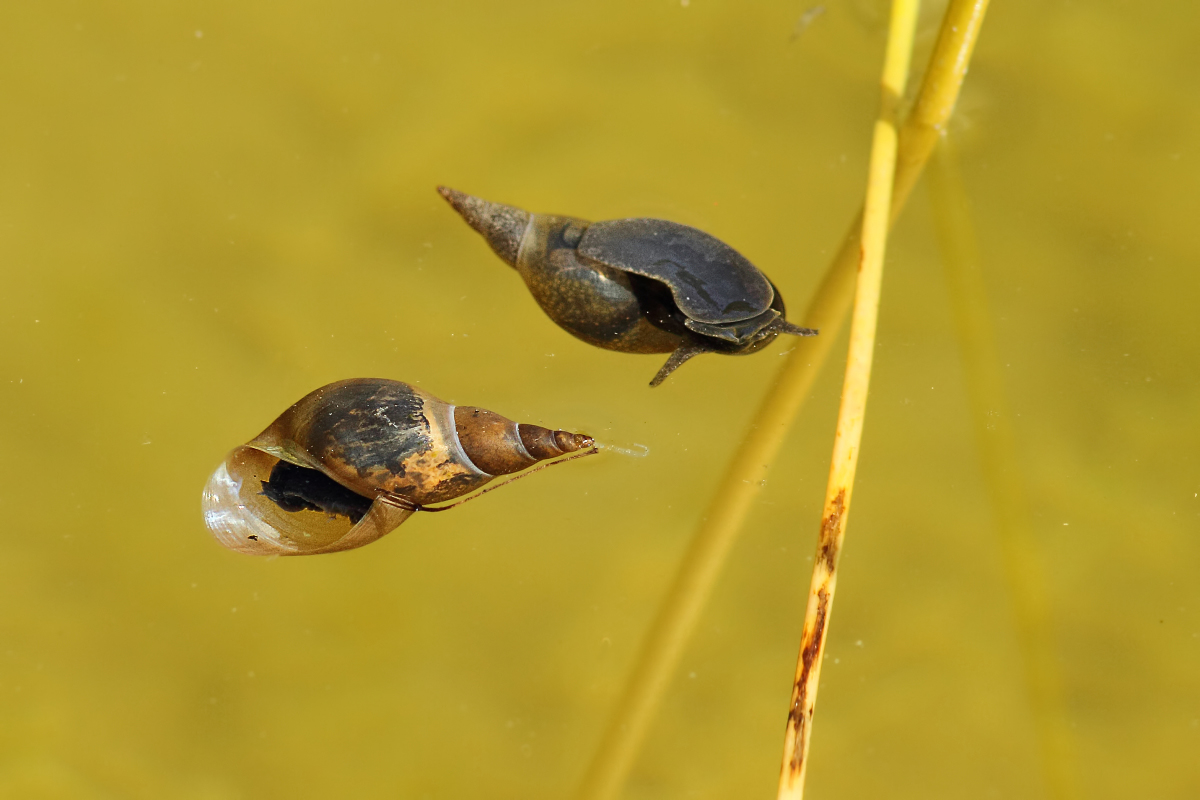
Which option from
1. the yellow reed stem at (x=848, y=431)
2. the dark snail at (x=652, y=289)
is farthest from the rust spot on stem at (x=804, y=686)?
the dark snail at (x=652, y=289)

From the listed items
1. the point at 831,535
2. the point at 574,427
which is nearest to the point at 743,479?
the point at 574,427

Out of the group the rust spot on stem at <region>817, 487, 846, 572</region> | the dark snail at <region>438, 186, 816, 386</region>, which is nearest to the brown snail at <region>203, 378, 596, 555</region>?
the dark snail at <region>438, 186, 816, 386</region>

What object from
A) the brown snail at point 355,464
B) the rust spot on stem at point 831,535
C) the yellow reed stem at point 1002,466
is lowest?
the yellow reed stem at point 1002,466

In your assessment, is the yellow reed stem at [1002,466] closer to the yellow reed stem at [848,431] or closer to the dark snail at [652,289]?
the yellow reed stem at [848,431]

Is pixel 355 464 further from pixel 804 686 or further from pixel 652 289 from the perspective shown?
pixel 804 686

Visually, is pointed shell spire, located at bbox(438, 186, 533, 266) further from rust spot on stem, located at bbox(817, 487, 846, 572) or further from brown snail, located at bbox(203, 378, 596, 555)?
rust spot on stem, located at bbox(817, 487, 846, 572)

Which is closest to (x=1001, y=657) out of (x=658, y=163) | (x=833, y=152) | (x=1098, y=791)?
(x=1098, y=791)
